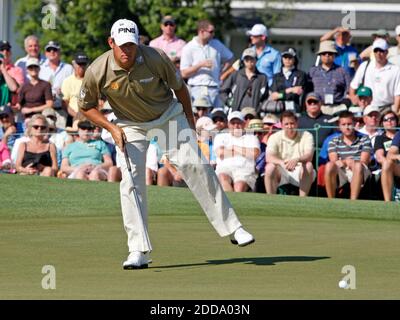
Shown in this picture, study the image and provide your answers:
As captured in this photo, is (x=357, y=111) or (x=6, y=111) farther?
(x=6, y=111)

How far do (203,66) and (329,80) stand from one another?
7.03ft

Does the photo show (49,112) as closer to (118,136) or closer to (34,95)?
(34,95)

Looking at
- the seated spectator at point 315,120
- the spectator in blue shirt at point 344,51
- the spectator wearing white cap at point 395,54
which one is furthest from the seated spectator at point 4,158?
the spectator wearing white cap at point 395,54

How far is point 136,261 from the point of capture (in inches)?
368

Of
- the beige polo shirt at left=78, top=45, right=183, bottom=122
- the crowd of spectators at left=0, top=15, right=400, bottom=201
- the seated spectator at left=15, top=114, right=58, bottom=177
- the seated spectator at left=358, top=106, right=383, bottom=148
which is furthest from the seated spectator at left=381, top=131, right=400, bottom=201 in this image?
the beige polo shirt at left=78, top=45, right=183, bottom=122

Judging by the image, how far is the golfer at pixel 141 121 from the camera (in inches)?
369

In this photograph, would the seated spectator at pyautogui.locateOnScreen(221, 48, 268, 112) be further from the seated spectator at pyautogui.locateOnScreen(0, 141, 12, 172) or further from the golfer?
the golfer

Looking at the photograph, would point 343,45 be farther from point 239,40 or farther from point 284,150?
point 239,40

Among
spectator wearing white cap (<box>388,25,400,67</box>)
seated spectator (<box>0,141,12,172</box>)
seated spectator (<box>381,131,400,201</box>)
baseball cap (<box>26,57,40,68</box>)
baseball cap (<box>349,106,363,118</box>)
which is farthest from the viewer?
baseball cap (<box>26,57,40,68</box>)

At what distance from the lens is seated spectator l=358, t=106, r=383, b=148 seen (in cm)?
1642

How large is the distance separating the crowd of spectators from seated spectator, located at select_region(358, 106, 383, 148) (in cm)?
1

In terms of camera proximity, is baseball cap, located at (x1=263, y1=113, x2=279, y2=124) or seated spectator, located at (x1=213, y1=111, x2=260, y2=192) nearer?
seated spectator, located at (x1=213, y1=111, x2=260, y2=192)

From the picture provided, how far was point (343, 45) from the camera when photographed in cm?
1955

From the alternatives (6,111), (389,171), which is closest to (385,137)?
(389,171)
